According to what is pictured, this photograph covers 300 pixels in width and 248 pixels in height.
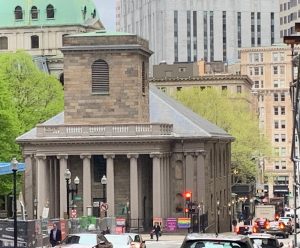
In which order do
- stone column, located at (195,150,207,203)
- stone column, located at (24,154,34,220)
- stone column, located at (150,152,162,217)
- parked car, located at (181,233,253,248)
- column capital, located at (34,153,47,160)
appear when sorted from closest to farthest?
parked car, located at (181,233,253,248)
stone column, located at (150,152,162,217)
column capital, located at (34,153,47,160)
stone column, located at (195,150,207,203)
stone column, located at (24,154,34,220)

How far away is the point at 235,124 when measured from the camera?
141250mm

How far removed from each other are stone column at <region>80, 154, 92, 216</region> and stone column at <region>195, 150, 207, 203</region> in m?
8.23

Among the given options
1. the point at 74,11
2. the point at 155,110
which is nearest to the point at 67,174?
the point at 155,110

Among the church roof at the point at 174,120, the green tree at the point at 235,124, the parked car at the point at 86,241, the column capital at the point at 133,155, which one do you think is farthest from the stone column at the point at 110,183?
the parked car at the point at 86,241

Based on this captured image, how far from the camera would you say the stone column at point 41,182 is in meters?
101

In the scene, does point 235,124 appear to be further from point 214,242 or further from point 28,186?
point 214,242

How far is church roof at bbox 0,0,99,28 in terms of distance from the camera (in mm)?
182712

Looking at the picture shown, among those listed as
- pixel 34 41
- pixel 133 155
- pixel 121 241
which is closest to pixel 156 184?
pixel 133 155

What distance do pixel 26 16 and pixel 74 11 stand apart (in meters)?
6.59

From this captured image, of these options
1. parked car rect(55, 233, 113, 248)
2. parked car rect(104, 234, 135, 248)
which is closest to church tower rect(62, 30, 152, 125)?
parked car rect(104, 234, 135, 248)

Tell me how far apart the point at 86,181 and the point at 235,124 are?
42827mm

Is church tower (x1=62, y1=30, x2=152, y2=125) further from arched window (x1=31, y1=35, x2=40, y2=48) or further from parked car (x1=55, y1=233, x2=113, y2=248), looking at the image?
arched window (x1=31, y1=35, x2=40, y2=48)

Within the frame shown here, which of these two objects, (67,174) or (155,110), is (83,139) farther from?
(67,174)

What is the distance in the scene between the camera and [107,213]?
328ft
